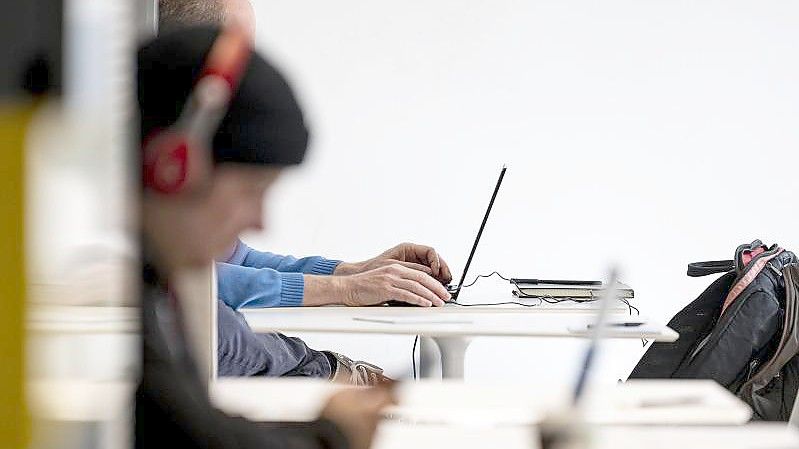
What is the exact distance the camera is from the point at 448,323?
5.88ft

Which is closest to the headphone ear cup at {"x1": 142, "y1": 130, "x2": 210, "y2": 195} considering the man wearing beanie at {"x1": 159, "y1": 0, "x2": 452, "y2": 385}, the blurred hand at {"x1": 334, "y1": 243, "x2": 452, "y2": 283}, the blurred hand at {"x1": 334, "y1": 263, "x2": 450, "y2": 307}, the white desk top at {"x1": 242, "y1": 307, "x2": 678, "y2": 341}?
the man wearing beanie at {"x1": 159, "y1": 0, "x2": 452, "y2": 385}

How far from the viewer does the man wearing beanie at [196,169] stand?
287 mm

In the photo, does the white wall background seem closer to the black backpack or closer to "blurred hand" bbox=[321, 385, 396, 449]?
the black backpack

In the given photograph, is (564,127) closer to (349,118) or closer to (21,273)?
(349,118)

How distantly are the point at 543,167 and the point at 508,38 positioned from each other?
0.53 m

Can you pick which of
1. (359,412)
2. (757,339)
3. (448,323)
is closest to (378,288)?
(448,323)

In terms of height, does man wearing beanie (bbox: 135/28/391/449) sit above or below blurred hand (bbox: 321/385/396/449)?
above

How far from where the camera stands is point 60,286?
0.16 metres

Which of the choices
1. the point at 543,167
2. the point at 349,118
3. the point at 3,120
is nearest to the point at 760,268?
the point at 543,167

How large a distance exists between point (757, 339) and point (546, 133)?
1.97m

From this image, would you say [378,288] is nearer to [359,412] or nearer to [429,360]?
[429,360]

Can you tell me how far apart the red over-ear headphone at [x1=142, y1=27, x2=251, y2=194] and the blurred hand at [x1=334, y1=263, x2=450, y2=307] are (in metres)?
1.65

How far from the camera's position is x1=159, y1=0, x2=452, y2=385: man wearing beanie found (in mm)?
1616

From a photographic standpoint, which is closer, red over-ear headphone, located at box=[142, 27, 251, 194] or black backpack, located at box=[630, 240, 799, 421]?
red over-ear headphone, located at box=[142, 27, 251, 194]
